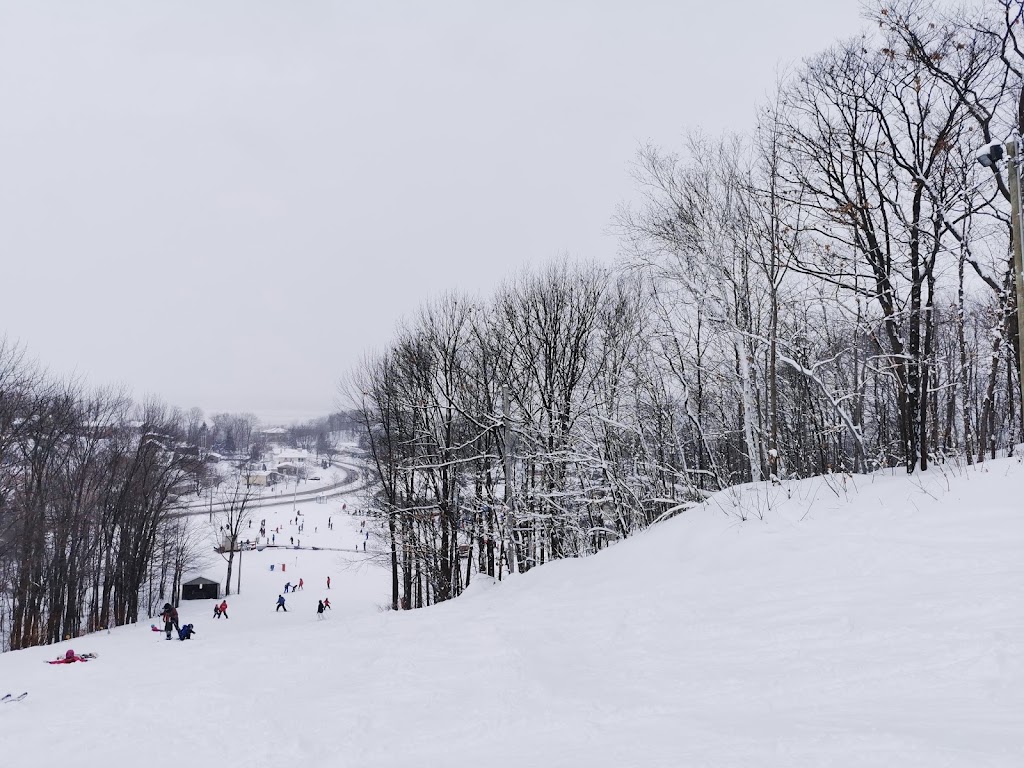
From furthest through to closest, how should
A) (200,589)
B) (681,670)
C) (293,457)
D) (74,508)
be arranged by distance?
(293,457)
(200,589)
(74,508)
(681,670)

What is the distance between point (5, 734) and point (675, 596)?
7.15 meters

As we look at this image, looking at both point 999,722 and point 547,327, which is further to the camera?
point 547,327

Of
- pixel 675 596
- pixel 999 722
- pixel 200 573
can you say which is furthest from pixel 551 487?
A: pixel 200 573

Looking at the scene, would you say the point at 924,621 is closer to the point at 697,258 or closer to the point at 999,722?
the point at 999,722

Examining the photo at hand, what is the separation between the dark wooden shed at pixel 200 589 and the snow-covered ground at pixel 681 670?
108ft

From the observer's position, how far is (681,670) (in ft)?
14.0

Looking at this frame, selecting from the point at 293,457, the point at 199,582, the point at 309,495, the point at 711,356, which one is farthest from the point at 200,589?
the point at 293,457

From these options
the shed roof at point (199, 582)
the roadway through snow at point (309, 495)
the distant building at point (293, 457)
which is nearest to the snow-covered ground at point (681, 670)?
the shed roof at point (199, 582)

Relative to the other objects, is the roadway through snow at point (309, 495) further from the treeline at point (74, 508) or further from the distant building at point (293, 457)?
the treeline at point (74, 508)

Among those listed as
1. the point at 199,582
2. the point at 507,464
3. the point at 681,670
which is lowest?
the point at 199,582

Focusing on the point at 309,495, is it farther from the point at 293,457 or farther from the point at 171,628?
the point at 171,628

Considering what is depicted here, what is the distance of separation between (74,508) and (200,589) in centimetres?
1372

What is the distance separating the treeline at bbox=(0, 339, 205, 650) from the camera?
21922 millimetres

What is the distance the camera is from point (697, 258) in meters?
11.1
